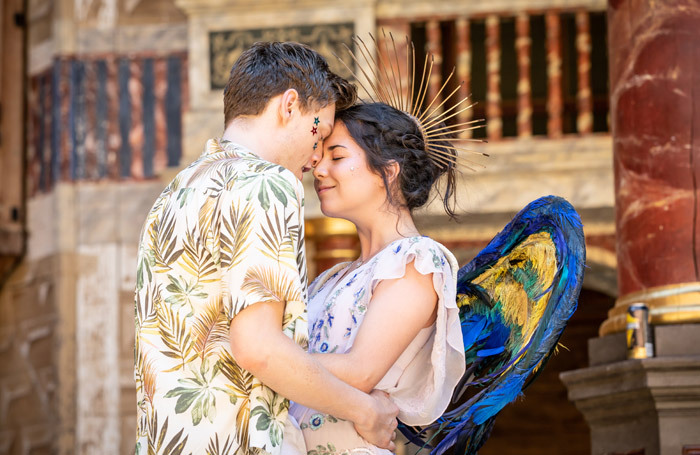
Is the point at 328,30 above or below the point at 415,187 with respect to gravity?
above

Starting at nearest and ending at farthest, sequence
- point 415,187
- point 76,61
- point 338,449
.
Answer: point 338,449
point 415,187
point 76,61

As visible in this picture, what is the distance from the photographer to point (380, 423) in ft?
8.49

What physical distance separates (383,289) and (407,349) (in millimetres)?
165

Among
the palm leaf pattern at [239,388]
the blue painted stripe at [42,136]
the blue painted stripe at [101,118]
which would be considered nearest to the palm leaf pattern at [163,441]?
the palm leaf pattern at [239,388]

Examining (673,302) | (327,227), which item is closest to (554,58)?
(327,227)

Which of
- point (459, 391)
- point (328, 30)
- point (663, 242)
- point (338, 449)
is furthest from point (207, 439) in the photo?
point (328, 30)

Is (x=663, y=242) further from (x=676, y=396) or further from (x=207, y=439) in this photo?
(x=207, y=439)

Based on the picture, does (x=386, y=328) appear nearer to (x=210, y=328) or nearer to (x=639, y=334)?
(x=210, y=328)

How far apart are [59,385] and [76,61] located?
7.54ft

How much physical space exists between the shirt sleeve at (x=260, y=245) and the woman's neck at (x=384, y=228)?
0.63 metres

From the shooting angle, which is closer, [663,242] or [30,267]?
[663,242]

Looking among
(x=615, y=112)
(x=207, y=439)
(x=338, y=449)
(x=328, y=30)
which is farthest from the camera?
(x=328, y=30)

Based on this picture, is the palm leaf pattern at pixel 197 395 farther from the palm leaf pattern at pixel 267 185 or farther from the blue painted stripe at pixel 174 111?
the blue painted stripe at pixel 174 111

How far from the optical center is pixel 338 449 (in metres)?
2.66
